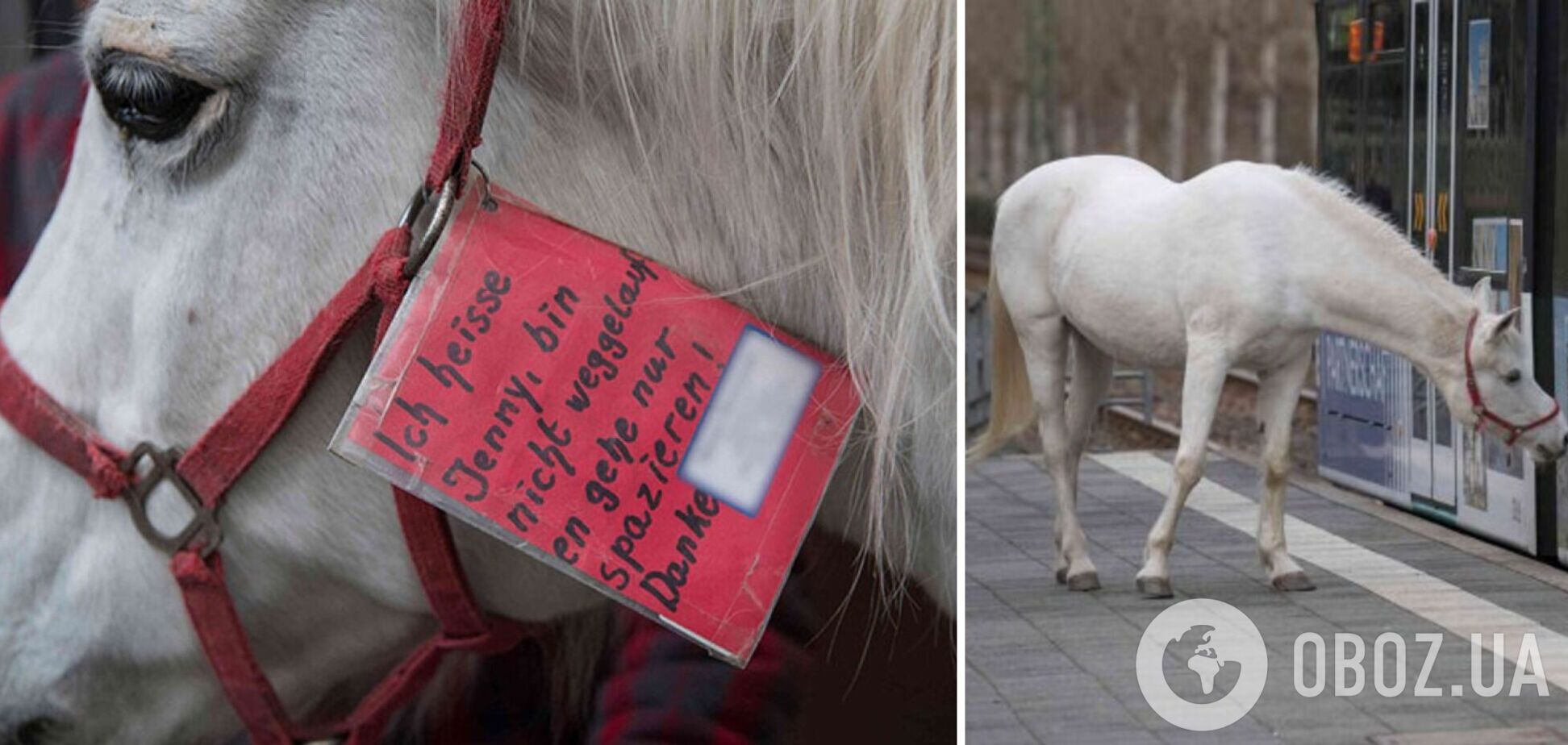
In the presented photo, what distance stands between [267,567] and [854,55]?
1.70 feet

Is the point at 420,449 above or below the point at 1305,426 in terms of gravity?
above

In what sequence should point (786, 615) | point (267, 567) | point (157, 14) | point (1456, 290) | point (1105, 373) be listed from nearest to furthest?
point (157, 14) < point (267, 567) < point (786, 615) < point (1456, 290) < point (1105, 373)

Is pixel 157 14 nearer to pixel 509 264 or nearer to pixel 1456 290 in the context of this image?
pixel 509 264

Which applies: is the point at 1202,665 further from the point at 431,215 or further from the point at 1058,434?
the point at 431,215

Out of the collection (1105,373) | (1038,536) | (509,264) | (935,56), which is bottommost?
(1038,536)

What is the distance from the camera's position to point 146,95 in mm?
1112

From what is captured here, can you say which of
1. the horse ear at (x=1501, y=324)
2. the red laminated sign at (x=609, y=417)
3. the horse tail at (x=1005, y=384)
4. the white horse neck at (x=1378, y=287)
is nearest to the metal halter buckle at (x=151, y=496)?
the red laminated sign at (x=609, y=417)

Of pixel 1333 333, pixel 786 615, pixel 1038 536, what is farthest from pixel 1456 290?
pixel 786 615

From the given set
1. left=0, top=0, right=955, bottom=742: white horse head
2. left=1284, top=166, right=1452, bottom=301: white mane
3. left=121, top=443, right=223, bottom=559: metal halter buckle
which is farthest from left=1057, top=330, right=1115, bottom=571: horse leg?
left=121, top=443, right=223, bottom=559: metal halter buckle

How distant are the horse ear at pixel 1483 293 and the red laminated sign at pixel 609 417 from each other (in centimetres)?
82

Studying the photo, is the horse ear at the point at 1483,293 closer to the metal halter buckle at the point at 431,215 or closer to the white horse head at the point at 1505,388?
the white horse head at the point at 1505,388

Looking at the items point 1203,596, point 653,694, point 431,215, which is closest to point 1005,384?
point 1203,596

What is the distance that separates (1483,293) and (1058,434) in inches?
17.6

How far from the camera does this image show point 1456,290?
1719mm
